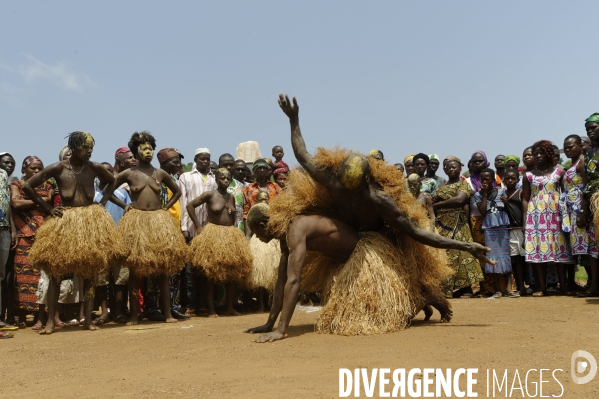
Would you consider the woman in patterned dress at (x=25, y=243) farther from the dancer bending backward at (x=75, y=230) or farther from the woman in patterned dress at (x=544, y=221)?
the woman in patterned dress at (x=544, y=221)

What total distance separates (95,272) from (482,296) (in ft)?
15.4

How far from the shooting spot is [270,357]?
13.9 ft

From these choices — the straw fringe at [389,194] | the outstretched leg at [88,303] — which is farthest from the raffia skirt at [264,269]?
the straw fringe at [389,194]

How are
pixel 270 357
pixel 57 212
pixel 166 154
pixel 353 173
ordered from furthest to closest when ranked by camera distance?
pixel 166 154 < pixel 57 212 < pixel 353 173 < pixel 270 357

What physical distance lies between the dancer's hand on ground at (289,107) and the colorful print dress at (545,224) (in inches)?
159

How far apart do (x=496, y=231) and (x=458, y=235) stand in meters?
0.54

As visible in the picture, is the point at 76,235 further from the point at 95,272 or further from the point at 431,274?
the point at 431,274

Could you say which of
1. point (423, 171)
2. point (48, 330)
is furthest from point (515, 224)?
point (48, 330)

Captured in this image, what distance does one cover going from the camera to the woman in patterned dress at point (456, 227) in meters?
8.08

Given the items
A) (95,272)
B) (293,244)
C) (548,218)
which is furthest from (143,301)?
(548,218)

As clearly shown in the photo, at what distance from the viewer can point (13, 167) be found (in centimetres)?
741

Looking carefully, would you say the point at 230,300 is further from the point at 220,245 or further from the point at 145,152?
the point at 145,152

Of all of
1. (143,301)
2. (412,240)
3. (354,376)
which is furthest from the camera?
(143,301)

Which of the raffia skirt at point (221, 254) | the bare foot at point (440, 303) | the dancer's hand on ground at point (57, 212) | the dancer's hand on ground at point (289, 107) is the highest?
the dancer's hand on ground at point (289, 107)
